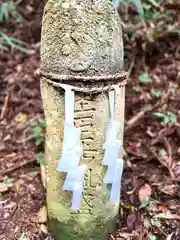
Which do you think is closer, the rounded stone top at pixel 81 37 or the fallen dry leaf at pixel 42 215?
the rounded stone top at pixel 81 37

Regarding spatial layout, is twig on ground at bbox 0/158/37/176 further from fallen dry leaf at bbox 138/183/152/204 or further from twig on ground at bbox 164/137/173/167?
twig on ground at bbox 164/137/173/167

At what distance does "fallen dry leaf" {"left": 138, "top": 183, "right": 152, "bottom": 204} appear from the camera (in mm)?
1601

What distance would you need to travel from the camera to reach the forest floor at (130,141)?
1507mm

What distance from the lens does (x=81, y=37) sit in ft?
3.74

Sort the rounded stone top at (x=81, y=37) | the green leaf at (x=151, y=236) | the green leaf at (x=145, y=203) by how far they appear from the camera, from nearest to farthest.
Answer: the rounded stone top at (x=81, y=37) → the green leaf at (x=151, y=236) → the green leaf at (x=145, y=203)

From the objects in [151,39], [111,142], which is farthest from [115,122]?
[151,39]

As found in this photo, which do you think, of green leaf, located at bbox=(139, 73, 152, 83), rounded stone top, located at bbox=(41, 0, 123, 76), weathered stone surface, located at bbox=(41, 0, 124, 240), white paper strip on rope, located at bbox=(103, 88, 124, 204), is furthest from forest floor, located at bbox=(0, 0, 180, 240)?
rounded stone top, located at bbox=(41, 0, 123, 76)

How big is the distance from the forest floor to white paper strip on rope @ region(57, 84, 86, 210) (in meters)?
0.36

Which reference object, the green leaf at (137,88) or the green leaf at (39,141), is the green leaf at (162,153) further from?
the green leaf at (39,141)

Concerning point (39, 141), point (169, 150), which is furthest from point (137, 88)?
point (39, 141)

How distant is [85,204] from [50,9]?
74 centimetres

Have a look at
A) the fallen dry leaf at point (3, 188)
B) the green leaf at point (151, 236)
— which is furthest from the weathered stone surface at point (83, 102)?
the fallen dry leaf at point (3, 188)

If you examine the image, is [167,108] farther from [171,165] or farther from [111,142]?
[111,142]

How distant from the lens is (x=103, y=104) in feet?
4.03
